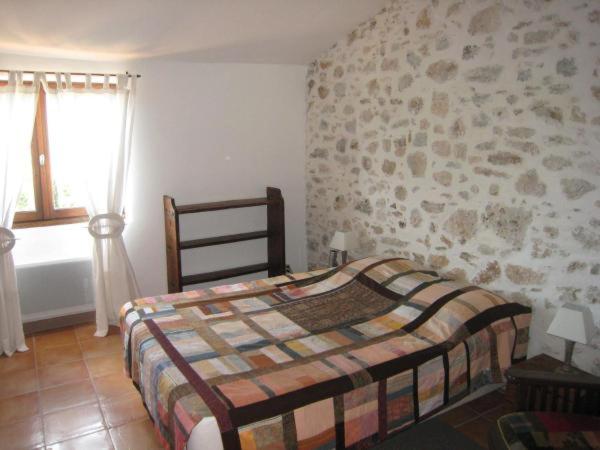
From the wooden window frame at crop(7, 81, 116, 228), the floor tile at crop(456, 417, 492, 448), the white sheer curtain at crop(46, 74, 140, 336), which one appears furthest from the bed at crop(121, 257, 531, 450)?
the wooden window frame at crop(7, 81, 116, 228)

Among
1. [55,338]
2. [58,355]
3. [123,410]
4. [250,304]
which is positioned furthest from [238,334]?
[55,338]

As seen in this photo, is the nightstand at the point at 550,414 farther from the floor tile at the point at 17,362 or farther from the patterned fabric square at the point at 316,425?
the floor tile at the point at 17,362

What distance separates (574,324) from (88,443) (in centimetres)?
248

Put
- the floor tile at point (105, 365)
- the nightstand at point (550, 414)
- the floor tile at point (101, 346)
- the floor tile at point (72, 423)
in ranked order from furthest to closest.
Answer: the floor tile at point (101, 346) < the floor tile at point (105, 365) < the floor tile at point (72, 423) < the nightstand at point (550, 414)

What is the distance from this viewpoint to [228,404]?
6.29ft

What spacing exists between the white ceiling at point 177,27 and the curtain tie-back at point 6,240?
4.05 ft

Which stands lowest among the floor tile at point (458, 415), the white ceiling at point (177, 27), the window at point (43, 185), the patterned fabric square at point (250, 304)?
the floor tile at point (458, 415)

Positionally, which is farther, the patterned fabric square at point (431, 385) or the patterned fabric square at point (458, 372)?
the patterned fabric square at point (458, 372)

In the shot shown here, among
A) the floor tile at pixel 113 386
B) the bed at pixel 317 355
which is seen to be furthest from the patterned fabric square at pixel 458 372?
the floor tile at pixel 113 386

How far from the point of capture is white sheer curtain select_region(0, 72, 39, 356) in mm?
3324

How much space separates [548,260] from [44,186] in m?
3.50

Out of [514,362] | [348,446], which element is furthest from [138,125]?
[514,362]

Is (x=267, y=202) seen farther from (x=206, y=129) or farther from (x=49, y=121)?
(x=49, y=121)

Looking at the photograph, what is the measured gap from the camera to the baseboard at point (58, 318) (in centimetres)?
373
